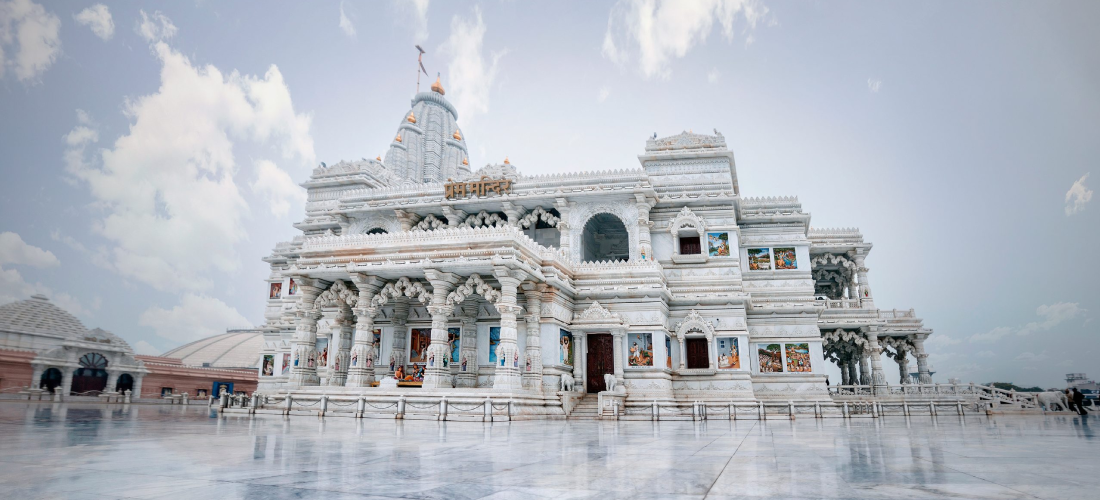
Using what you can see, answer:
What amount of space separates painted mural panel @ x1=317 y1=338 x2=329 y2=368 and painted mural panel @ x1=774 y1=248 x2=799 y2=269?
2395cm

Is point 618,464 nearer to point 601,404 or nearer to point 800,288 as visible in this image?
point 601,404

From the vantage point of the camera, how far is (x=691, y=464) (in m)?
6.99

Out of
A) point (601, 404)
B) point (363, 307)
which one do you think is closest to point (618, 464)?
point (601, 404)

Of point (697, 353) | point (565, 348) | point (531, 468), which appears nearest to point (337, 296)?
point (565, 348)

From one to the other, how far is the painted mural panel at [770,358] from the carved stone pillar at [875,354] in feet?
21.2

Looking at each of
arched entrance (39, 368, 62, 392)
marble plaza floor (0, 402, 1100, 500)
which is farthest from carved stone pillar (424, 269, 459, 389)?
arched entrance (39, 368, 62, 392)

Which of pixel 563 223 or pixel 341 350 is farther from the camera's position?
pixel 563 223

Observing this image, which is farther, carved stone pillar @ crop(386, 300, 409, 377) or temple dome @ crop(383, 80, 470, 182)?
temple dome @ crop(383, 80, 470, 182)

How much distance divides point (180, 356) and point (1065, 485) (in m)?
77.0

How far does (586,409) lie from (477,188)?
13.0m

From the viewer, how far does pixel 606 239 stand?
34.6 meters

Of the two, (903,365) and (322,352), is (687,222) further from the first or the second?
(322,352)

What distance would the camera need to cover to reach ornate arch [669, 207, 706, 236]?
3020 cm

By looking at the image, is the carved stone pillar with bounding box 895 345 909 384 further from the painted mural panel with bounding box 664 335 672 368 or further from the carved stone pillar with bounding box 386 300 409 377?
the carved stone pillar with bounding box 386 300 409 377
